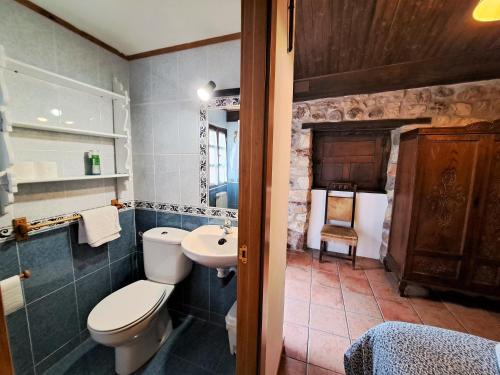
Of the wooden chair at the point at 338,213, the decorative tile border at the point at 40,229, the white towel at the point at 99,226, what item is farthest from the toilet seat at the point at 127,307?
the wooden chair at the point at 338,213

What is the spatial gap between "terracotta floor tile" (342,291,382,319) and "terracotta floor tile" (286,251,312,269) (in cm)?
63

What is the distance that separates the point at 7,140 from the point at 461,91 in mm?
3692

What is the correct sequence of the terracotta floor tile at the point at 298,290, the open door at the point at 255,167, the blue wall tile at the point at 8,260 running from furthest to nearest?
the terracotta floor tile at the point at 298,290 → the blue wall tile at the point at 8,260 → the open door at the point at 255,167

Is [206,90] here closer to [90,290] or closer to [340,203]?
[90,290]

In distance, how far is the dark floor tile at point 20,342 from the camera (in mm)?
1194

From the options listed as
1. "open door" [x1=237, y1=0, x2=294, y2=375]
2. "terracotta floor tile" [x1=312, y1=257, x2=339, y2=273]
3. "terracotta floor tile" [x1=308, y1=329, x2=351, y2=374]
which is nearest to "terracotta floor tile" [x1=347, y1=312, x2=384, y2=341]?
"terracotta floor tile" [x1=308, y1=329, x2=351, y2=374]

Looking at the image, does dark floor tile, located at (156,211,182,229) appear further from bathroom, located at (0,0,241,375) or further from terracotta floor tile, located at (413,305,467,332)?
terracotta floor tile, located at (413,305,467,332)

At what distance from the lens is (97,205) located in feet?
5.38

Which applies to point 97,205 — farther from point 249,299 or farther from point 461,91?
point 461,91

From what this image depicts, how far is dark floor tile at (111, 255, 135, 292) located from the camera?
177 centimetres

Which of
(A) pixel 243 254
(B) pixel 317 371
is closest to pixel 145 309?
(A) pixel 243 254

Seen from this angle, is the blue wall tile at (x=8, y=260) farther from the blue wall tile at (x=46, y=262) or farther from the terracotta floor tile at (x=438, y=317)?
the terracotta floor tile at (x=438, y=317)

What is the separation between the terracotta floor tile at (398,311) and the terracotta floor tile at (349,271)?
43 centimetres

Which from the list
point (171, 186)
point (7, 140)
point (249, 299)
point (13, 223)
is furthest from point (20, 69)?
point (249, 299)
